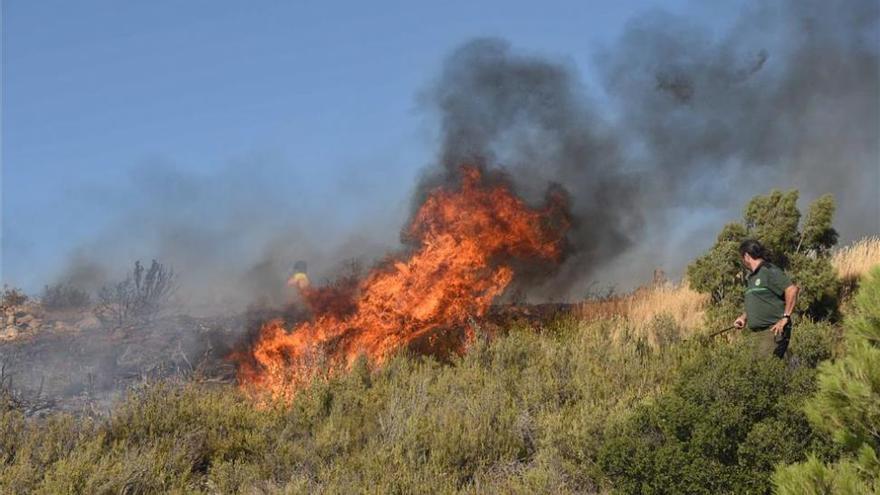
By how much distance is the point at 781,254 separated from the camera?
503 inches

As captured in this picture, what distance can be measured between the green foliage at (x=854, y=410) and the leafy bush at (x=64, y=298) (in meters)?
17.7

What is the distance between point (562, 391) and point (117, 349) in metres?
8.09

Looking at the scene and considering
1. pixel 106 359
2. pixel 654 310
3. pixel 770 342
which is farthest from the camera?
pixel 654 310

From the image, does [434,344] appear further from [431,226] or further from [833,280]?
[833,280]

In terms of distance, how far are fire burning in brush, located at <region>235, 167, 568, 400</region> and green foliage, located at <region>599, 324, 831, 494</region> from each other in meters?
4.59

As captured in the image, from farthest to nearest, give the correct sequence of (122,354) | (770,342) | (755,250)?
(122,354)
(755,250)
(770,342)

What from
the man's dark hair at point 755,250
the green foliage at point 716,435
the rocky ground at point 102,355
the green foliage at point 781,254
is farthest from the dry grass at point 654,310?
the rocky ground at point 102,355

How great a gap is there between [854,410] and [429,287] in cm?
912

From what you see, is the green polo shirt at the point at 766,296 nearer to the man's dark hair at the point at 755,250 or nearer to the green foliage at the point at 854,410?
the man's dark hair at the point at 755,250

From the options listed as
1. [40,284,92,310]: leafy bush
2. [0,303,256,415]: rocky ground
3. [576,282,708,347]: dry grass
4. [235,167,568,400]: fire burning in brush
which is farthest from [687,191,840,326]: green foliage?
[40,284,92,310]: leafy bush

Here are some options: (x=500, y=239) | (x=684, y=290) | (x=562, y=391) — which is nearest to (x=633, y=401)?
(x=562, y=391)

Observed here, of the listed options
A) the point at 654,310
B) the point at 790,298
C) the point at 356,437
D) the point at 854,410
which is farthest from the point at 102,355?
the point at 854,410

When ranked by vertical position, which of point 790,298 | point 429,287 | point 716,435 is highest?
point 429,287

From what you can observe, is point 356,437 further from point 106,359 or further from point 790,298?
point 106,359
